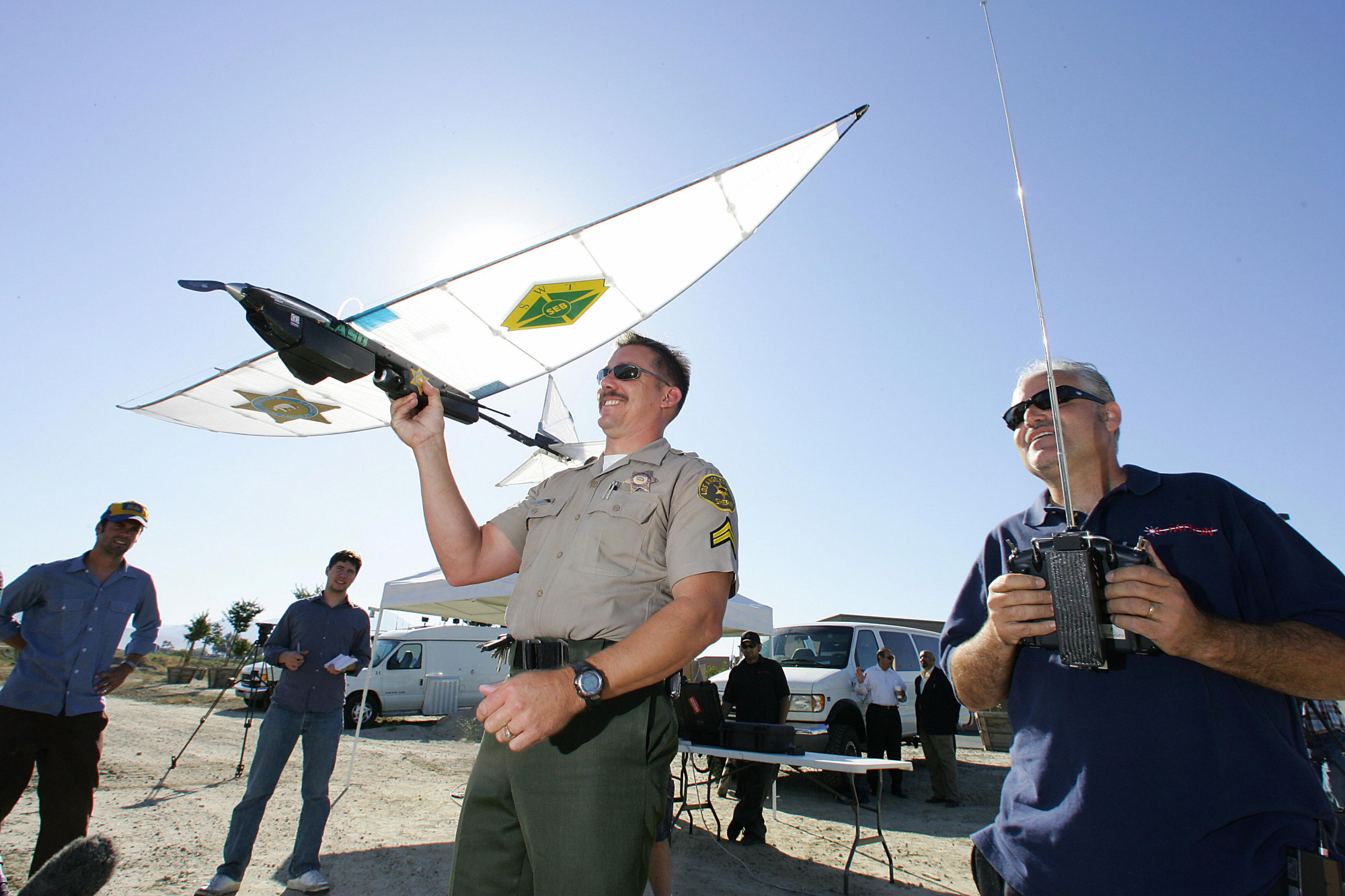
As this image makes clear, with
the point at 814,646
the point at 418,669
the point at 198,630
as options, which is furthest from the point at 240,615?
the point at 814,646

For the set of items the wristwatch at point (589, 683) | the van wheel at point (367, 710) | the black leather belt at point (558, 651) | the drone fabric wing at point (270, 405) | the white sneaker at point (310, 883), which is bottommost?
the van wheel at point (367, 710)

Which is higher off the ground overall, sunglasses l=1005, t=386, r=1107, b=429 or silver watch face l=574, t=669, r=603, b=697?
sunglasses l=1005, t=386, r=1107, b=429

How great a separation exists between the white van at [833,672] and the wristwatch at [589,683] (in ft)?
22.2

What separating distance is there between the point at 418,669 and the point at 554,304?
11.6 metres

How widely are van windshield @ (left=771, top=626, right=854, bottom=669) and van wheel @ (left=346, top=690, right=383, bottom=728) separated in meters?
9.12

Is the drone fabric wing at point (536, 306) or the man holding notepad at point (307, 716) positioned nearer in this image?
the man holding notepad at point (307, 716)

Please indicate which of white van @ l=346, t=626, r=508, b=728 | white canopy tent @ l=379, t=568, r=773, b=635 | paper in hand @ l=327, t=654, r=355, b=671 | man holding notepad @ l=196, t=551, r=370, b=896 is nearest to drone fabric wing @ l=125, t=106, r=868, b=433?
man holding notepad @ l=196, t=551, r=370, b=896

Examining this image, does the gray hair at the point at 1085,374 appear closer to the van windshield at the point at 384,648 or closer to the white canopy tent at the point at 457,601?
the white canopy tent at the point at 457,601

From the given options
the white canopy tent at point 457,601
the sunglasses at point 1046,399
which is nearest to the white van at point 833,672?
the white canopy tent at point 457,601

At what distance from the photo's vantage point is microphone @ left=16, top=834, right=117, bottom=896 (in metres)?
1.80

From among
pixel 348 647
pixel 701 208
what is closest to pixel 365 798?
pixel 348 647

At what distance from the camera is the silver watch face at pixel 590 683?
1230 mm

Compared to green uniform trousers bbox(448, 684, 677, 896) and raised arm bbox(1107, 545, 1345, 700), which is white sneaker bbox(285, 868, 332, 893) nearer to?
green uniform trousers bbox(448, 684, 677, 896)

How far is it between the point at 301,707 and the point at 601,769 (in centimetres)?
365
